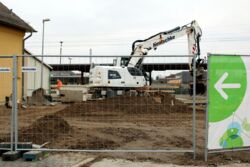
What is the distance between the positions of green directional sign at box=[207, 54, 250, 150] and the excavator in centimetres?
1552

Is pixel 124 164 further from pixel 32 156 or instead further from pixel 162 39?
pixel 162 39

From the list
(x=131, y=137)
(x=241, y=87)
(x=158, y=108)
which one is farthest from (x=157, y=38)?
(x=241, y=87)

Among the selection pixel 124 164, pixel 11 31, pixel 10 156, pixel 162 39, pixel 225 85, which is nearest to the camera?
pixel 124 164

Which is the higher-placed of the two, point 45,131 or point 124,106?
point 124,106

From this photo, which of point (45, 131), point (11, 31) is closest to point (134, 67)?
point (11, 31)

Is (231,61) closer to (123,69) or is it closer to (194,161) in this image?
(194,161)

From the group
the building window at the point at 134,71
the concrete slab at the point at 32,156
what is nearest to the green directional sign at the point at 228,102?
the concrete slab at the point at 32,156

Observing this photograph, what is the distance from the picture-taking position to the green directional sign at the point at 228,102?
8117mm

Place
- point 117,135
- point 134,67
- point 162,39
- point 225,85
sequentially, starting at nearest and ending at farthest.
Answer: point 225,85
point 117,135
point 134,67
point 162,39

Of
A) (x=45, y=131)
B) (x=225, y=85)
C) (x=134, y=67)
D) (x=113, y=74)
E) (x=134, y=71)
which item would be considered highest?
(x=134, y=67)

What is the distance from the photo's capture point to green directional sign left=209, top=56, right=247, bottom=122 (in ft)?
26.6

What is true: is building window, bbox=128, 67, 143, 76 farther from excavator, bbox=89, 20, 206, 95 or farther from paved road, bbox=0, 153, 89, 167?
paved road, bbox=0, 153, 89, 167

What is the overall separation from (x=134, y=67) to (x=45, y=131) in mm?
15438

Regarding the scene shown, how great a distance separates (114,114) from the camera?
55.7 ft
